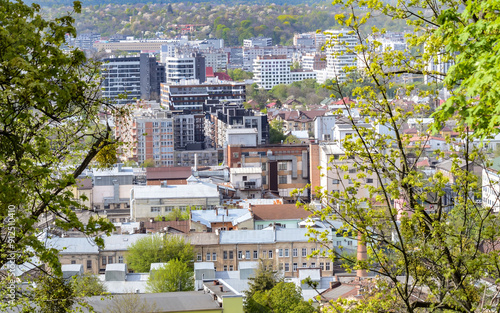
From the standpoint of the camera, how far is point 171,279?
1756 cm

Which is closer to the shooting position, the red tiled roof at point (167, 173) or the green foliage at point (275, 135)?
the red tiled roof at point (167, 173)

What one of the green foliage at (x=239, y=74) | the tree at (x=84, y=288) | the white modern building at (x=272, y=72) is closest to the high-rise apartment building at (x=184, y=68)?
the white modern building at (x=272, y=72)

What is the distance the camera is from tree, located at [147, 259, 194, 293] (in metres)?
17.4

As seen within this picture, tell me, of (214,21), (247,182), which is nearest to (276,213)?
(247,182)

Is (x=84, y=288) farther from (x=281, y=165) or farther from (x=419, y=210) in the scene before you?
(x=281, y=165)

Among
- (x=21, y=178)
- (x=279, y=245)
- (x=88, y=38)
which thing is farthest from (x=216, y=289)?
(x=88, y=38)

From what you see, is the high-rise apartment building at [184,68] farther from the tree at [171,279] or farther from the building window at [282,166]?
the tree at [171,279]

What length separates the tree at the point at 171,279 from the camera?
17375 millimetres

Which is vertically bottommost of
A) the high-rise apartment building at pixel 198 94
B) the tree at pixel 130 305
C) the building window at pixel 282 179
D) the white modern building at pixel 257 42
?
the tree at pixel 130 305

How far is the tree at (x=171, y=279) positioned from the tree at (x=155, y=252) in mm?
1673

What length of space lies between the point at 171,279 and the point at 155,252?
290 centimetres

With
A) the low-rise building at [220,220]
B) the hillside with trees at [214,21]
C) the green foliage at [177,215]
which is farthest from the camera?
the hillside with trees at [214,21]

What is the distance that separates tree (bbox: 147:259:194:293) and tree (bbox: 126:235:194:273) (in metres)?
1.67

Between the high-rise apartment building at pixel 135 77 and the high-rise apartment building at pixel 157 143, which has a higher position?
the high-rise apartment building at pixel 135 77
